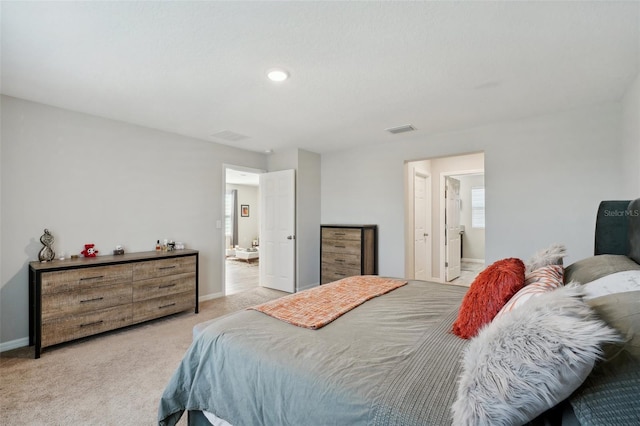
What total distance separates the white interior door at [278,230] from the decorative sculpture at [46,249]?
2.91m

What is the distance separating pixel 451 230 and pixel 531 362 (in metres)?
5.33

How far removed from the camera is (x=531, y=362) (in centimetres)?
70

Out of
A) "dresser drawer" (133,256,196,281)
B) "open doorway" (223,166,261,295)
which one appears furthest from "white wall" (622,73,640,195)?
"open doorway" (223,166,261,295)

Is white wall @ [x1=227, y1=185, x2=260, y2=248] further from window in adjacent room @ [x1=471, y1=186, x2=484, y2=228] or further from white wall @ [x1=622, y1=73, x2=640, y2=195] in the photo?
white wall @ [x1=622, y1=73, x2=640, y2=195]

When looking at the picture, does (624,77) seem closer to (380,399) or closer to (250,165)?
(380,399)

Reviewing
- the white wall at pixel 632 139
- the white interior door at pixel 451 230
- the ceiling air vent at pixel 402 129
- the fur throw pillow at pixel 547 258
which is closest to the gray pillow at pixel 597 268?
the fur throw pillow at pixel 547 258

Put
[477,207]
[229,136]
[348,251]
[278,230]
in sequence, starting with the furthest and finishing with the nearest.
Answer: [477,207] → [278,230] → [348,251] → [229,136]

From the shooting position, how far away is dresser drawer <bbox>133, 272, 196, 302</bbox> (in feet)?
10.8

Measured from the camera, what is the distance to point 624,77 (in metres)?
2.47

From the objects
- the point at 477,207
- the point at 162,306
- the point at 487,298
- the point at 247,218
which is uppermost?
the point at 477,207

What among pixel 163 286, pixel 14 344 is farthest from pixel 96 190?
pixel 14 344

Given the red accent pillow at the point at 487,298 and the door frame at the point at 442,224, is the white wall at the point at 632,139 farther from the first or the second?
the door frame at the point at 442,224

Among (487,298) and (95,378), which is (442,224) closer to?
(487,298)

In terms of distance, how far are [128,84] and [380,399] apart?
3047mm
